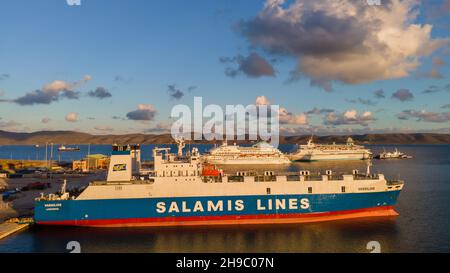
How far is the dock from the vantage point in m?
22.5

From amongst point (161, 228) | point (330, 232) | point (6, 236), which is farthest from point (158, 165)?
point (330, 232)

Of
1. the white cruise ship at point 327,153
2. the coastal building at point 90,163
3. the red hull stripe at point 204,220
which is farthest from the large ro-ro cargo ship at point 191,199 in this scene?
the white cruise ship at point 327,153

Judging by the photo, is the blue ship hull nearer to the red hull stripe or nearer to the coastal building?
the red hull stripe

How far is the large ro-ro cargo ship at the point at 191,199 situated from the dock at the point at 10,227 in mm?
1354

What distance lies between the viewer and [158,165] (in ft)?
81.9

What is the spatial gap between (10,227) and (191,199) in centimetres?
1406

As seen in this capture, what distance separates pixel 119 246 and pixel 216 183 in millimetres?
8211

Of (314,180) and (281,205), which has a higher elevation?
(314,180)

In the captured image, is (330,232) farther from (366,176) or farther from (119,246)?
(119,246)

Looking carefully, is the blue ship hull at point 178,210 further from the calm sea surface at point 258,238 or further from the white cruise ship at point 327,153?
the white cruise ship at point 327,153

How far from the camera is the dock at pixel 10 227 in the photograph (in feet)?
73.8

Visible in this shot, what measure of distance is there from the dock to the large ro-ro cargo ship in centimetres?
135

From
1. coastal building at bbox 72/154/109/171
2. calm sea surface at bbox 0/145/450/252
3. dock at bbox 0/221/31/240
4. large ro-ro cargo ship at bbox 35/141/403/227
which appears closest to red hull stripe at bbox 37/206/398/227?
large ro-ro cargo ship at bbox 35/141/403/227

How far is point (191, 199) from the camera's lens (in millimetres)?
24219
